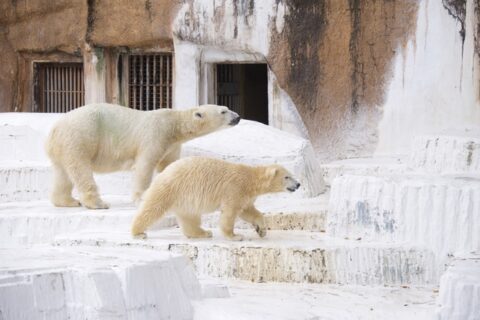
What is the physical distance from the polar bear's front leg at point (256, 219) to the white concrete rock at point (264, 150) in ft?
5.62

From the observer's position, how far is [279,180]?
909 cm

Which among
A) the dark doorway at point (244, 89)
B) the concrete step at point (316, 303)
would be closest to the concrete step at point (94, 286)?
the concrete step at point (316, 303)

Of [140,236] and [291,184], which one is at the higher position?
[291,184]

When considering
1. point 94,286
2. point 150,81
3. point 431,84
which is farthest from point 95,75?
point 94,286

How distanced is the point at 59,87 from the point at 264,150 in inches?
253

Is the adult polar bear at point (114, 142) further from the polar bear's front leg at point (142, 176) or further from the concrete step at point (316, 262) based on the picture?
the concrete step at point (316, 262)

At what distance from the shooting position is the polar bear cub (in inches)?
349

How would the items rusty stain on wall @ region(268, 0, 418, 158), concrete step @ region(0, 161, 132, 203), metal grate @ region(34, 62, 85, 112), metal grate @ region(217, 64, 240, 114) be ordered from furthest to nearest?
metal grate @ region(217, 64, 240, 114) → metal grate @ region(34, 62, 85, 112) → rusty stain on wall @ region(268, 0, 418, 158) → concrete step @ region(0, 161, 132, 203)

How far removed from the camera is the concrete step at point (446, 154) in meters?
10.9

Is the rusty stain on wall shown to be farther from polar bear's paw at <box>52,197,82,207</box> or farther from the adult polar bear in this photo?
polar bear's paw at <box>52,197,82,207</box>

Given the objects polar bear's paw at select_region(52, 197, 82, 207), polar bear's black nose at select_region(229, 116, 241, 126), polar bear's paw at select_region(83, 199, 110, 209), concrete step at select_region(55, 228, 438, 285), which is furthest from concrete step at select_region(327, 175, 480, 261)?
polar bear's paw at select_region(52, 197, 82, 207)

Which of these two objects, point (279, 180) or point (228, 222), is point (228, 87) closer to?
point (279, 180)

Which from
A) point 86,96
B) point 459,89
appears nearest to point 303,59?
point 459,89

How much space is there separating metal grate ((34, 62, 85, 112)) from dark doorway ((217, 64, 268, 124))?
2.14 m
